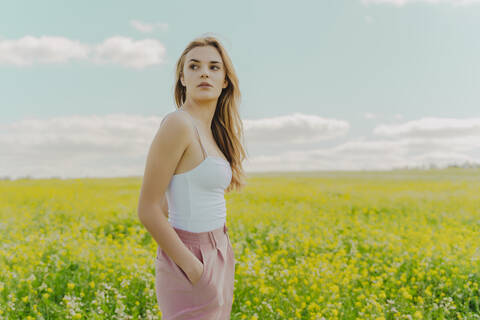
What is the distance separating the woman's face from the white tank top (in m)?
0.38

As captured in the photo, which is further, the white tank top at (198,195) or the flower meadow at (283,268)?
the flower meadow at (283,268)

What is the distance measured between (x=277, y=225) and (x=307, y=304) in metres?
4.22

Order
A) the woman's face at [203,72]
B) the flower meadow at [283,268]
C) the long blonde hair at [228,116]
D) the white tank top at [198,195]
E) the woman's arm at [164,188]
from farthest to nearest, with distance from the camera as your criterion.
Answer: the flower meadow at [283,268], the long blonde hair at [228,116], the woman's face at [203,72], the white tank top at [198,195], the woman's arm at [164,188]

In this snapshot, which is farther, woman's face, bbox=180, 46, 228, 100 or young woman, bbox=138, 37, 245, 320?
woman's face, bbox=180, 46, 228, 100

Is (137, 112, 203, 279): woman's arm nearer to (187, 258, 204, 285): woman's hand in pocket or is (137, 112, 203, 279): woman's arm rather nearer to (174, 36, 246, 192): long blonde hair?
(187, 258, 204, 285): woman's hand in pocket

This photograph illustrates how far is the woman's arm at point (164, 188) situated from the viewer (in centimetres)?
261

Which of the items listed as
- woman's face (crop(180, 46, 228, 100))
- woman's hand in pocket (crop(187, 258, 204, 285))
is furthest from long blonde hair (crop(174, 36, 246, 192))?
woman's hand in pocket (crop(187, 258, 204, 285))

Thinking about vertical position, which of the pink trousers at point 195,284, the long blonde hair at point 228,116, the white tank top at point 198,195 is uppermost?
the long blonde hair at point 228,116

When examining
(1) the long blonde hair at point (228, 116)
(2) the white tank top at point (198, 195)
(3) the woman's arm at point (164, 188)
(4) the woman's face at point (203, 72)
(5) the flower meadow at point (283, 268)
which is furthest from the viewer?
(5) the flower meadow at point (283, 268)

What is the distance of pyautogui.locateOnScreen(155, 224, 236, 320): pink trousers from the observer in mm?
2725

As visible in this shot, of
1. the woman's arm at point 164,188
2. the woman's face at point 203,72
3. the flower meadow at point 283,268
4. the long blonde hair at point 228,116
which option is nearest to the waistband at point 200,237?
the woman's arm at point 164,188

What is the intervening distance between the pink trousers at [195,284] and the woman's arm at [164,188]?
0.09 meters

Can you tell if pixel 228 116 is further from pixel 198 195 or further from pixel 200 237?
pixel 200 237

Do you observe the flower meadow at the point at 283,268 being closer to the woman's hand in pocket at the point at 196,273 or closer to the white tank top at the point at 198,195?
the woman's hand in pocket at the point at 196,273
